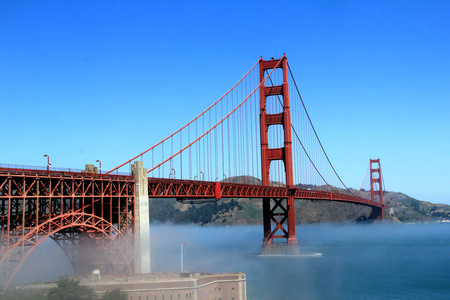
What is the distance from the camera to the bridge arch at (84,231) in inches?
1671

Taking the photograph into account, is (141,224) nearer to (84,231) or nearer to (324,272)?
(84,231)

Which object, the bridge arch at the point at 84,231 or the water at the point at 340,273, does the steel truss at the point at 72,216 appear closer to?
the bridge arch at the point at 84,231

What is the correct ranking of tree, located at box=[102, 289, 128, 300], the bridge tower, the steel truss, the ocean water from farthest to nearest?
the bridge tower
the ocean water
tree, located at box=[102, 289, 128, 300]
the steel truss

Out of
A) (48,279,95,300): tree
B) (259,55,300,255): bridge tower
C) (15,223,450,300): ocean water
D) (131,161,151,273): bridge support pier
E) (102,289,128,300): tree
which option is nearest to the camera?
(48,279,95,300): tree

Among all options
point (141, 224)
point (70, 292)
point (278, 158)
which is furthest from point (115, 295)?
point (278, 158)

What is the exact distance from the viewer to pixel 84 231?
52312 millimetres

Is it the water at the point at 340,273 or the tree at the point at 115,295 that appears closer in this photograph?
the tree at the point at 115,295

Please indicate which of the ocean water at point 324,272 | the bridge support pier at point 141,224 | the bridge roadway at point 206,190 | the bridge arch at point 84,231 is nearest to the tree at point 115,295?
the bridge arch at point 84,231

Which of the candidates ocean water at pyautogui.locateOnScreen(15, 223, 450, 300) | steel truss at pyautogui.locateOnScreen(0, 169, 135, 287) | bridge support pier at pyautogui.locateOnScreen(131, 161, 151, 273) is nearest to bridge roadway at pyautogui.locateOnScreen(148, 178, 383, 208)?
bridge support pier at pyautogui.locateOnScreen(131, 161, 151, 273)

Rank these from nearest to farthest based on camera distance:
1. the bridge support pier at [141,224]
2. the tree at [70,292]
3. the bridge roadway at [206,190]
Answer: the tree at [70,292] < the bridge support pier at [141,224] < the bridge roadway at [206,190]

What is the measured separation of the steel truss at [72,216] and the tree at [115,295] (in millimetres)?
7169

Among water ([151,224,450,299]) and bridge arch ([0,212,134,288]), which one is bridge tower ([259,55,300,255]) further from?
bridge arch ([0,212,134,288])

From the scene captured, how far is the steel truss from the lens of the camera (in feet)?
140

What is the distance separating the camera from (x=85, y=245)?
55.0 metres
